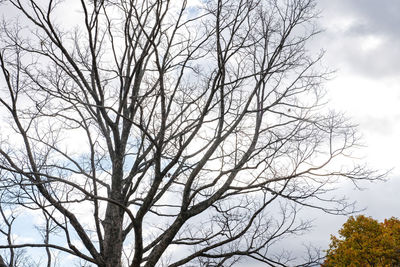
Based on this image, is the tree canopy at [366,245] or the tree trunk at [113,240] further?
the tree canopy at [366,245]

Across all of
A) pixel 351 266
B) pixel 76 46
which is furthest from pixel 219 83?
pixel 351 266

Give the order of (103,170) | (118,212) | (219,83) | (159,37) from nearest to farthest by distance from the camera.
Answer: (219,83)
(118,212)
(159,37)
(103,170)

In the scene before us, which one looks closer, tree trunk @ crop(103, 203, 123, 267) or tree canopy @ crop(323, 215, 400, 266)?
tree trunk @ crop(103, 203, 123, 267)

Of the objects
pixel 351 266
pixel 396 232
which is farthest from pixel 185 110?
pixel 396 232

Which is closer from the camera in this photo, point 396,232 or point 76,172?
point 76,172

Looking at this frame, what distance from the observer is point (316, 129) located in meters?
6.98

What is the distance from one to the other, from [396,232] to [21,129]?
661 inches

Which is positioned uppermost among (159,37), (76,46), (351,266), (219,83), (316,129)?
Answer: (76,46)

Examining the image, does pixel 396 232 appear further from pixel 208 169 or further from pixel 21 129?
pixel 21 129

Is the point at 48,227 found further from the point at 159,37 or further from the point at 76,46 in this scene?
the point at 159,37

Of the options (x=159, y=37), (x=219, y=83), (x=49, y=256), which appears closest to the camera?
(x=219, y=83)

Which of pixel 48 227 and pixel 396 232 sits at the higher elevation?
pixel 48 227

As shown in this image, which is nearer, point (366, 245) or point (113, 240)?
point (113, 240)

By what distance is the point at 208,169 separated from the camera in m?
7.46
